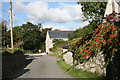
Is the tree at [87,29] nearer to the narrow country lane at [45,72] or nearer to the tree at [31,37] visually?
the narrow country lane at [45,72]

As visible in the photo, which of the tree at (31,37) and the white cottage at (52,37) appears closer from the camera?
the tree at (31,37)

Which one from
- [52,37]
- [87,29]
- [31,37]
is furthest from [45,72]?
[52,37]

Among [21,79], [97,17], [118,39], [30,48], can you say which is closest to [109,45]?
[118,39]

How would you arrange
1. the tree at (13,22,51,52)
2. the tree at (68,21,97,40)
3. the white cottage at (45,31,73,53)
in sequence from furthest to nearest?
the white cottage at (45,31,73,53), the tree at (13,22,51,52), the tree at (68,21,97,40)

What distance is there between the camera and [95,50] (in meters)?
2.62

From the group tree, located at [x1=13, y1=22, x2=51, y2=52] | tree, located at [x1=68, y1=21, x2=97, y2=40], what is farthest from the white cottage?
tree, located at [x1=68, y1=21, x2=97, y2=40]

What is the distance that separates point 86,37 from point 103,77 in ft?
26.2

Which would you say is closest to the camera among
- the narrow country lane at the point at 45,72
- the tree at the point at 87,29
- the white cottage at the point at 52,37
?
the tree at the point at 87,29

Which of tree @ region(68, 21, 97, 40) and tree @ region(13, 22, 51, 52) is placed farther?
tree @ region(13, 22, 51, 52)

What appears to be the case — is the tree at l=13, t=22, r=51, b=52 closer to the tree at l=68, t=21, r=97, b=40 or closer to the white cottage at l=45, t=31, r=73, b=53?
the white cottage at l=45, t=31, r=73, b=53

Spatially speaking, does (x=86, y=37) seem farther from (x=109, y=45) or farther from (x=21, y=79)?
(x=21, y=79)

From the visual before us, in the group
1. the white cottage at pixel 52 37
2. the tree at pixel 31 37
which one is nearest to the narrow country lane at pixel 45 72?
the tree at pixel 31 37

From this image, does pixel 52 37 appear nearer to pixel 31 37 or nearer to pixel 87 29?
pixel 31 37

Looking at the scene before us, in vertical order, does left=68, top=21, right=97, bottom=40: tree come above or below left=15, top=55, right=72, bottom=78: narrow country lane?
above
